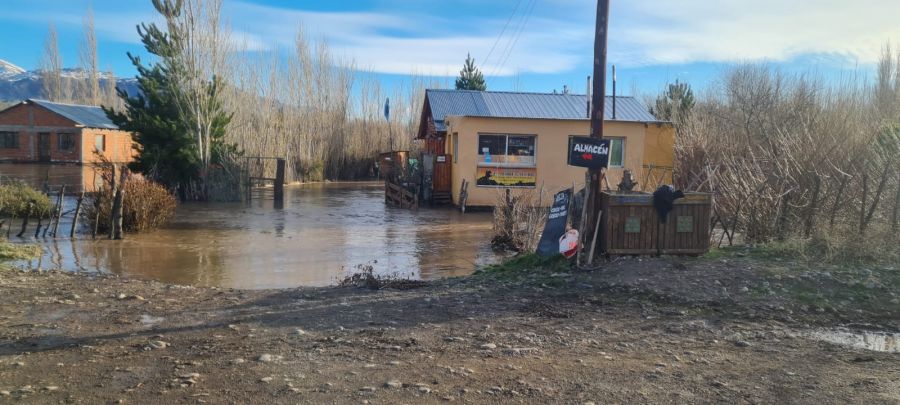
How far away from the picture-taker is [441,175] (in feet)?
78.0

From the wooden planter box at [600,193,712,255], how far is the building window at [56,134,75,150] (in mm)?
49161

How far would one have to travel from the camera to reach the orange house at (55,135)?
155ft

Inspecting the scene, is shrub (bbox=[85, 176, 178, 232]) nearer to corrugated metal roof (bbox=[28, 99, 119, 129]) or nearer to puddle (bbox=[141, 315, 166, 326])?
puddle (bbox=[141, 315, 166, 326])

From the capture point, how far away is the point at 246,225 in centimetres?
1753

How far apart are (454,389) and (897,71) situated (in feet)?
70.1

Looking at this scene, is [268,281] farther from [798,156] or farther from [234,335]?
[798,156]

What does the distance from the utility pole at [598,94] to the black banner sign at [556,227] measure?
0.61 m

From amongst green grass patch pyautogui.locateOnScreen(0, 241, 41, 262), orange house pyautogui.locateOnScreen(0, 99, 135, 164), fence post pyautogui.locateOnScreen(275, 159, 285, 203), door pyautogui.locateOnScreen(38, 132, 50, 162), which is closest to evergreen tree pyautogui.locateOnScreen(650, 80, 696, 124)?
fence post pyautogui.locateOnScreen(275, 159, 285, 203)

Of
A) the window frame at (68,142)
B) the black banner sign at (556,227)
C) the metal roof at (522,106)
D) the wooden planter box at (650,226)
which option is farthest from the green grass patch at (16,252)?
the window frame at (68,142)

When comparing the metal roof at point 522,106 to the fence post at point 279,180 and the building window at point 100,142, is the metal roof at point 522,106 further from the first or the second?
the building window at point 100,142

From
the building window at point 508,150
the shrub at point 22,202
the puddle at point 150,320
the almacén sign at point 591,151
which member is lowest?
the puddle at point 150,320

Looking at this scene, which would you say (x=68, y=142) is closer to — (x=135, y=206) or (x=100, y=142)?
(x=100, y=142)

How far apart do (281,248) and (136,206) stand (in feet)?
12.8

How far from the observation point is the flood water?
421 inches
